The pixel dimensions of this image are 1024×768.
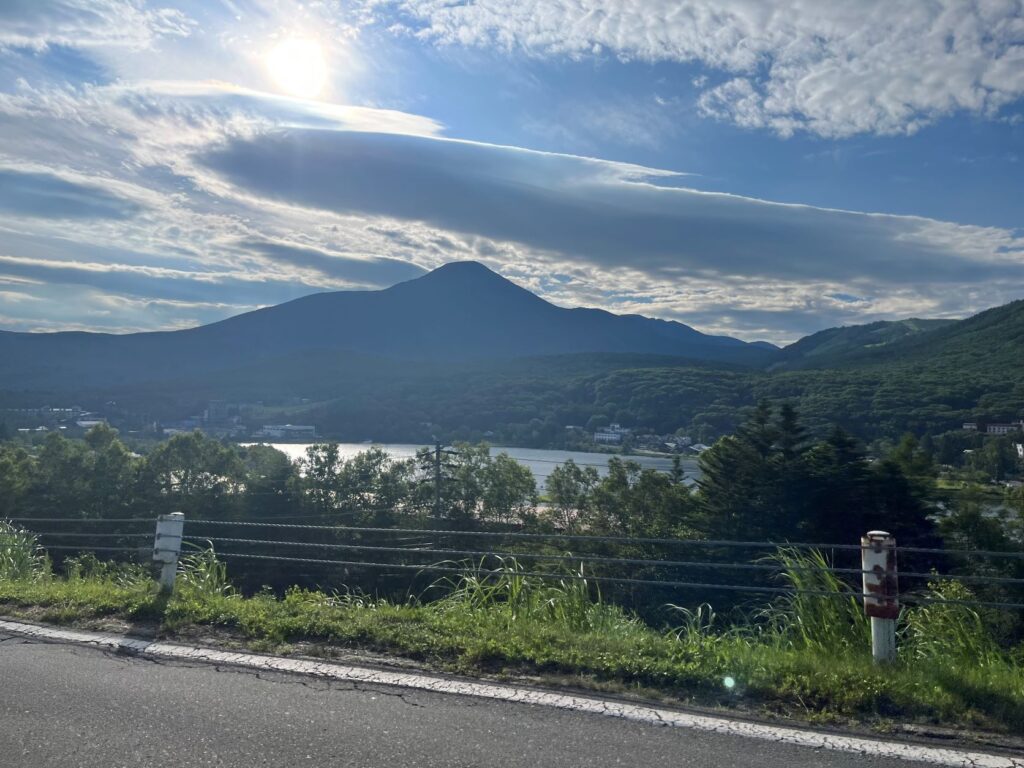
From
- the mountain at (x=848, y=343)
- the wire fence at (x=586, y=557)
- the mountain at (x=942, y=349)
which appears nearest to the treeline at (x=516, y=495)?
the wire fence at (x=586, y=557)

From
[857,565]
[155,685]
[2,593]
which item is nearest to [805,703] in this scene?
[155,685]

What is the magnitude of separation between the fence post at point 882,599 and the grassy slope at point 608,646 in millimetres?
119

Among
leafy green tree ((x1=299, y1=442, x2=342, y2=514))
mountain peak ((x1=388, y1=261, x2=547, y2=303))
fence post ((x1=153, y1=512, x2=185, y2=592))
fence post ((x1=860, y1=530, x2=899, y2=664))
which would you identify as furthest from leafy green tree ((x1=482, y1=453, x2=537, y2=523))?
mountain peak ((x1=388, y1=261, x2=547, y2=303))

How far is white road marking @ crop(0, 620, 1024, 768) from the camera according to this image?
3660 mm

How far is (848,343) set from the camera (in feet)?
209

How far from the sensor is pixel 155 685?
4.63m

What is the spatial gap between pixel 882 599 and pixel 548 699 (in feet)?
6.86

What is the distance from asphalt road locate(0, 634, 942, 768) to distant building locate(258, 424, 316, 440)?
135 feet

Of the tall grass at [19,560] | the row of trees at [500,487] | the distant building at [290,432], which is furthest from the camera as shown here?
the distant building at [290,432]

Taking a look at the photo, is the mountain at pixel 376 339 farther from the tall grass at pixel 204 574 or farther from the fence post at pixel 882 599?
the fence post at pixel 882 599

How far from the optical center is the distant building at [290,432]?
148 feet

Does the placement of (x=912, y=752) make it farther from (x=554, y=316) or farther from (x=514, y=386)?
(x=554, y=316)

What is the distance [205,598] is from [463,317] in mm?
101324

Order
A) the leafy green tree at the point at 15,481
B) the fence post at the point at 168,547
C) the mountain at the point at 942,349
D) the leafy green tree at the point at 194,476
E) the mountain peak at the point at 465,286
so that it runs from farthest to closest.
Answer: the mountain peak at the point at 465,286, the mountain at the point at 942,349, the leafy green tree at the point at 15,481, the leafy green tree at the point at 194,476, the fence post at the point at 168,547
